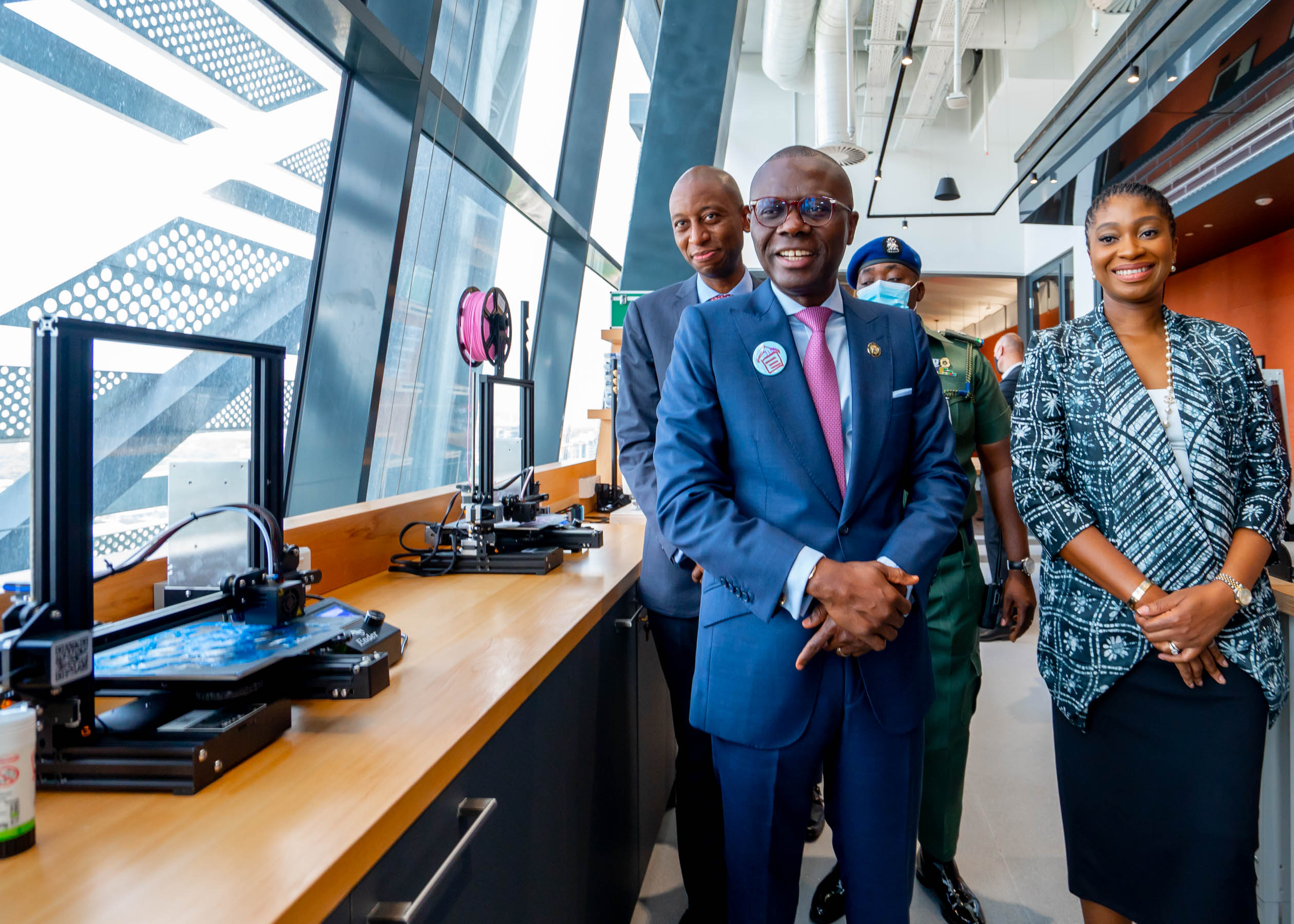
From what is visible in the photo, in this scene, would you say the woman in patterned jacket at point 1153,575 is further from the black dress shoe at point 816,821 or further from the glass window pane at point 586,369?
the glass window pane at point 586,369

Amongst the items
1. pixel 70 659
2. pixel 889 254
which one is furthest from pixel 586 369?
pixel 70 659

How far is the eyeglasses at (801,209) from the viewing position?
1.28 metres

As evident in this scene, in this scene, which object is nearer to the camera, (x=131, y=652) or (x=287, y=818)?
(x=287, y=818)

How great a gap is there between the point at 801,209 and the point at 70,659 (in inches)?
46.0

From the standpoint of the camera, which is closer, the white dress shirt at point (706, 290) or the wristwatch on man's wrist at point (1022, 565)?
the white dress shirt at point (706, 290)

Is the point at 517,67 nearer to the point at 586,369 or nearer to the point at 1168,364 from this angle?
the point at 586,369

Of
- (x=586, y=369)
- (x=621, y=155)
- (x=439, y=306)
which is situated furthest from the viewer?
(x=621, y=155)

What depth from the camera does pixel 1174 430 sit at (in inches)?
56.7

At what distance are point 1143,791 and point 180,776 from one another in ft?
5.33

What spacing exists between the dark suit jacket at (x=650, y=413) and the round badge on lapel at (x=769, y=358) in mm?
442

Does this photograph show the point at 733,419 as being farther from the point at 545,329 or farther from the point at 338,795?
the point at 545,329

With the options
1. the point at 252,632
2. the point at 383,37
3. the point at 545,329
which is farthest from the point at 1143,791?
the point at 545,329

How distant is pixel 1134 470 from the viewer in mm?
1427

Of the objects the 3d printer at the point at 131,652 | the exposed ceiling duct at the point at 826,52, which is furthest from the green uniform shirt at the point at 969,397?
the exposed ceiling duct at the point at 826,52
